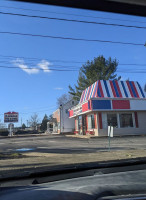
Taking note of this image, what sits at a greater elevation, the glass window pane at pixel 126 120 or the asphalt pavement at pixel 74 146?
the glass window pane at pixel 126 120

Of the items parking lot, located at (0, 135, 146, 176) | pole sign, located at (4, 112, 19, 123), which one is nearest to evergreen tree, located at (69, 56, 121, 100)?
pole sign, located at (4, 112, 19, 123)

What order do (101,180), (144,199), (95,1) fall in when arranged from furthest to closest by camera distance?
(95,1)
(101,180)
(144,199)

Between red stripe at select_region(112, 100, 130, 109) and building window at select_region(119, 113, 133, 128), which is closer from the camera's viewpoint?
red stripe at select_region(112, 100, 130, 109)

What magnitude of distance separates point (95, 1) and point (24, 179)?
3.40 metres

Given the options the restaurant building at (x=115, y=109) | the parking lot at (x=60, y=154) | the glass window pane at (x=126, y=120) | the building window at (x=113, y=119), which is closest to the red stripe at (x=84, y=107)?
the restaurant building at (x=115, y=109)

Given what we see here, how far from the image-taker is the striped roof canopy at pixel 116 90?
78.3 ft

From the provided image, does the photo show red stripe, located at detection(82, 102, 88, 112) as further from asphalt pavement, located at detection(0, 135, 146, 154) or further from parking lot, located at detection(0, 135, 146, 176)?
parking lot, located at detection(0, 135, 146, 176)

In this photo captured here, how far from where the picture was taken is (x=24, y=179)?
3268 mm

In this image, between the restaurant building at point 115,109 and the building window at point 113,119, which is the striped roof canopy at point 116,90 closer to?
the restaurant building at point 115,109

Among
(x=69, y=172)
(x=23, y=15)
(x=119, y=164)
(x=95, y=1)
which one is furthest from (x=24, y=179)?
(x=23, y=15)

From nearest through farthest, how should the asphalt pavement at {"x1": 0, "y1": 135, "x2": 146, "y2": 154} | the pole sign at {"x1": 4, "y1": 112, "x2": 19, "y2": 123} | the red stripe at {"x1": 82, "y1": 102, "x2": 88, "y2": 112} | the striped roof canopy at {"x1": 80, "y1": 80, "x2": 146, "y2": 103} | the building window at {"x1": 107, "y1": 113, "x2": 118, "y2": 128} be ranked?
1. the asphalt pavement at {"x1": 0, "y1": 135, "x2": 146, "y2": 154}
2. the building window at {"x1": 107, "y1": 113, "x2": 118, "y2": 128}
3. the red stripe at {"x1": 82, "y1": 102, "x2": 88, "y2": 112}
4. the striped roof canopy at {"x1": 80, "y1": 80, "x2": 146, "y2": 103}
5. the pole sign at {"x1": 4, "y1": 112, "x2": 19, "y2": 123}

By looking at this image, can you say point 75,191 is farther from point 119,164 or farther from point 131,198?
point 119,164

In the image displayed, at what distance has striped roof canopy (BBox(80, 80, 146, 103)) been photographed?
940 inches

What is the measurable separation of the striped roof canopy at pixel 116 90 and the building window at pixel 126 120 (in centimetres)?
253
